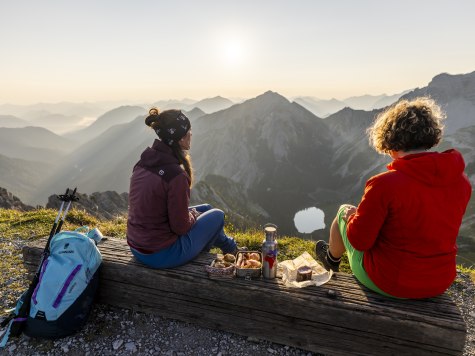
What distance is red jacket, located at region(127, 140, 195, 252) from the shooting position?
5277 mm

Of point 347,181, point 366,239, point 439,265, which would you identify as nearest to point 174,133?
point 366,239

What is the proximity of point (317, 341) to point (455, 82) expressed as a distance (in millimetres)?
217739

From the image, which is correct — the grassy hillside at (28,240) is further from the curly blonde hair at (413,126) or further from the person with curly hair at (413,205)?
the curly blonde hair at (413,126)

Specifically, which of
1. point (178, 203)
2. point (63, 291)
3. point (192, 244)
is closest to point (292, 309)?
point (192, 244)

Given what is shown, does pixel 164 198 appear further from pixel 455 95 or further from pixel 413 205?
pixel 455 95

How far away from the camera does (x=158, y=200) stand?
5336 millimetres

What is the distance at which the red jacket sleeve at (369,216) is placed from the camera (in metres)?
4.16

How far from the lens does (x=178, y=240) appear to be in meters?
5.92

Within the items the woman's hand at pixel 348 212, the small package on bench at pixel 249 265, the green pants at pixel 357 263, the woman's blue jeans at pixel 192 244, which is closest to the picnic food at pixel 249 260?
the small package on bench at pixel 249 265

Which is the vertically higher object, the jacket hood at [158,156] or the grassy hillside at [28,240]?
the jacket hood at [158,156]

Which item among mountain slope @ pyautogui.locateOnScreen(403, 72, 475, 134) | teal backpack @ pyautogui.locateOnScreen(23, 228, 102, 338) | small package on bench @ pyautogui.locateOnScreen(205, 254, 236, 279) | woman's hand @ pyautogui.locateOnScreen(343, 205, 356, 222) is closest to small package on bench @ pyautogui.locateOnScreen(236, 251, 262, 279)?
small package on bench @ pyautogui.locateOnScreen(205, 254, 236, 279)

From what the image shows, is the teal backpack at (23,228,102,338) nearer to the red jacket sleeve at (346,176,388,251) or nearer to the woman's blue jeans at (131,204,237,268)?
the woman's blue jeans at (131,204,237,268)

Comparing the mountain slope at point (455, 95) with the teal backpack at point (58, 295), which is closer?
the teal backpack at point (58, 295)

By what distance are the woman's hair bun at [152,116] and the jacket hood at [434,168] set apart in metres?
4.18
